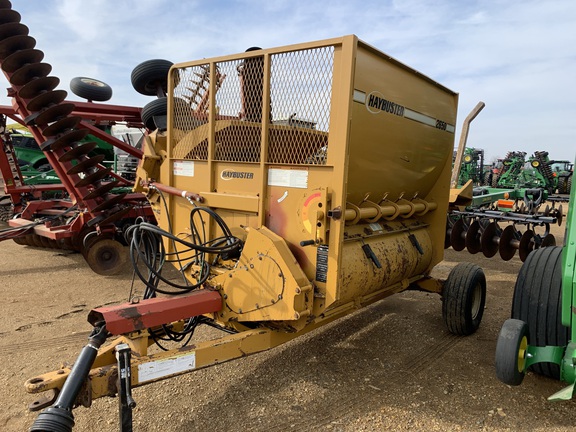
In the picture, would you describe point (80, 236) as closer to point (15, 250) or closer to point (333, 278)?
point (15, 250)

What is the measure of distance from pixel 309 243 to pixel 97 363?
1487mm

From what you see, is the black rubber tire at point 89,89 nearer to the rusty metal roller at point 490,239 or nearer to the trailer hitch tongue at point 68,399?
the trailer hitch tongue at point 68,399

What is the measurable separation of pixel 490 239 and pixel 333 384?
372cm

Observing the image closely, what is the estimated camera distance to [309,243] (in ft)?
9.80

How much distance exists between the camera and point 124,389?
2.38 m

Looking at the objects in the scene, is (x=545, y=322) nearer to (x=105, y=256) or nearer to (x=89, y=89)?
(x=105, y=256)

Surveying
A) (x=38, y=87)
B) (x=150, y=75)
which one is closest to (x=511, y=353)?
(x=150, y=75)

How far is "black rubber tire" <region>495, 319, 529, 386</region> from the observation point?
2.51 meters

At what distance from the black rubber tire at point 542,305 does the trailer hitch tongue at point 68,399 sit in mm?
2876

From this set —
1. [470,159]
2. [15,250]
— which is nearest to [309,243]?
A: [15,250]

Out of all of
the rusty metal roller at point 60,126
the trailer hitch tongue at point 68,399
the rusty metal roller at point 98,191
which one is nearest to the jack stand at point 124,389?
the trailer hitch tongue at point 68,399

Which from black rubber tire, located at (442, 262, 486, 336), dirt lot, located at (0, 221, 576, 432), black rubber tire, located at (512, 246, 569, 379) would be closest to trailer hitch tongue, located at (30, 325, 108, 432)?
dirt lot, located at (0, 221, 576, 432)

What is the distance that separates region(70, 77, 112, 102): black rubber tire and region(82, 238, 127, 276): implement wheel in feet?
8.98

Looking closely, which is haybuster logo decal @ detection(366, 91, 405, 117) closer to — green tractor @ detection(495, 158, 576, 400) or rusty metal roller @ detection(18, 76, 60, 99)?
green tractor @ detection(495, 158, 576, 400)
